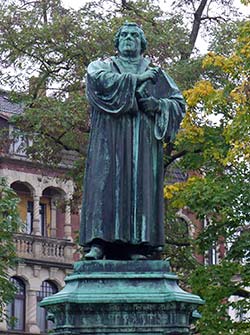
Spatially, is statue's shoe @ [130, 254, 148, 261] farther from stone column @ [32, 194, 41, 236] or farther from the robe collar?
stone column @ [32, 194, 41, 236]

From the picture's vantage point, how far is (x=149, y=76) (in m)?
11.0

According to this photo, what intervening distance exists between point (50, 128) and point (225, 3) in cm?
606

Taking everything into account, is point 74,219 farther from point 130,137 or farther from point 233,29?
point 130,137

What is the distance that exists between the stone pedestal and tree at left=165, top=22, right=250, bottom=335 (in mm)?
14471

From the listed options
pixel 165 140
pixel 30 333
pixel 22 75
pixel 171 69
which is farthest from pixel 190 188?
pixel 30 333

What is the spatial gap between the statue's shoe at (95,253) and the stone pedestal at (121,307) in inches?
11.3

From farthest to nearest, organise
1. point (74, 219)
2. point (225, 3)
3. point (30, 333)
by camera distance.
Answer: point (74, 219) → point (30, 333) → point (225, 3)

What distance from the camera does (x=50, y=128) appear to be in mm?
28984

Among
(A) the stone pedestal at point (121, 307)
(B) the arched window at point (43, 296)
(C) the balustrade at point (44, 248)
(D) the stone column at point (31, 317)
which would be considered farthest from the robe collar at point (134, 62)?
(C) the balustrade at point (44, 248)

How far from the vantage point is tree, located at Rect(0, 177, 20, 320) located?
26.5 metres

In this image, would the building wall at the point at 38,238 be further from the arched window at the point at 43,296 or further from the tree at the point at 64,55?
the tree at the point at 64,55

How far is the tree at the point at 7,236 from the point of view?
86.9ft

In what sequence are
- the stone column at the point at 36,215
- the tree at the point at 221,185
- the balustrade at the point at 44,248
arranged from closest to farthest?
the tree at the point at 221,185 < the balustrade at the point at 44,248 < the stone column at the point at 36,215

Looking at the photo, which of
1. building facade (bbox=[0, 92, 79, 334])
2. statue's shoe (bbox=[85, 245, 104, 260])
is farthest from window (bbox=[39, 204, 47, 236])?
statue's shoe (bbox=[85, 245, 104, 260])
